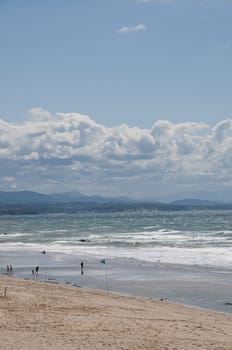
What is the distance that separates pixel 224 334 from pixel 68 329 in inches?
199

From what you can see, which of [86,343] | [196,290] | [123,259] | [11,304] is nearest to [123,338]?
[86,343]

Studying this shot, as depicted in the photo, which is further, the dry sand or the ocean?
A: the ocean

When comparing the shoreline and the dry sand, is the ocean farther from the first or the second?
the dry sand

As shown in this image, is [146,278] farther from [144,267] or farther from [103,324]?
[103,324]

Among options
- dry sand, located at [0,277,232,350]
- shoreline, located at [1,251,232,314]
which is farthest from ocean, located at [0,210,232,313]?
dry sand, located at [0,277,232,350]

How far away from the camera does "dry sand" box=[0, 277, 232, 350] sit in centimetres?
1747

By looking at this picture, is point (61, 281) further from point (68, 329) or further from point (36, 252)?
point (36, 252)

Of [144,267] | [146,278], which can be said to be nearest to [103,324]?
[146,278]

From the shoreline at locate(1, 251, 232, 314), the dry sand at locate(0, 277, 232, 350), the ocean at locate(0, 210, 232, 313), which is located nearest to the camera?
the dry sand at locate(0, 277, 232, 350)

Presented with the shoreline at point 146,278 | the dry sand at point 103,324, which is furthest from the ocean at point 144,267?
the dry sand at point 103,324

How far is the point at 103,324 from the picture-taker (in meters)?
20.2

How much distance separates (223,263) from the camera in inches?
1693

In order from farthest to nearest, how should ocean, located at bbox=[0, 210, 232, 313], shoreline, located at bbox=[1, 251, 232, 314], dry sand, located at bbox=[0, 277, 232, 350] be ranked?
1. ocean, located at bbox=[0, 210, 232, 313]
2. shoreline, located at bbox=[1, 251, 232, 314]
3. dry sand, located at bbox=[0, 277, 232, 350]

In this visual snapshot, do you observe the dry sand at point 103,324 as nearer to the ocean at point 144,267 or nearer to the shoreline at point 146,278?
the shoreline at point 146,278
